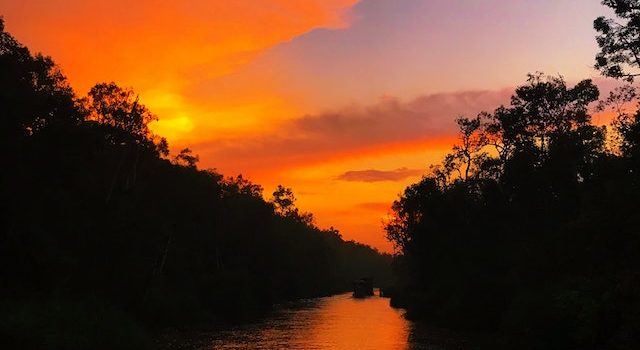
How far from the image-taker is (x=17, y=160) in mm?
38406

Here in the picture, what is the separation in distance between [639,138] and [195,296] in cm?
5496

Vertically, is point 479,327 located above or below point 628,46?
below

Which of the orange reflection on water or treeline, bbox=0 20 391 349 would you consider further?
the orange reflection on water

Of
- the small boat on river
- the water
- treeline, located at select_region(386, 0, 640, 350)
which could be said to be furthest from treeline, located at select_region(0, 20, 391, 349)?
the small boat on river

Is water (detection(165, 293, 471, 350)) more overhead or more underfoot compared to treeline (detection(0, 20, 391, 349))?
more underfoot

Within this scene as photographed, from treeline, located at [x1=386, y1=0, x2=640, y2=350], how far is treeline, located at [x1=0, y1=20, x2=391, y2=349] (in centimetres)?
2724

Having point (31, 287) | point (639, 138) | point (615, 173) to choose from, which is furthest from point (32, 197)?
point (639, 138)

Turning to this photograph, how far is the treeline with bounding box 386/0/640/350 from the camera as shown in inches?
1180

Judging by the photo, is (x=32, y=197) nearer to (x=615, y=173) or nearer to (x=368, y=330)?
(x=368, y=330)

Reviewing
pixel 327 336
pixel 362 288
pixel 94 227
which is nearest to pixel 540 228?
pixel 327 336

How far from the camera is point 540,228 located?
62.2 meters

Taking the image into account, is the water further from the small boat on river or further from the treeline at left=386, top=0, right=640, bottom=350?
the small boat on river

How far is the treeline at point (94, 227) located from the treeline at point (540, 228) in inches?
1072

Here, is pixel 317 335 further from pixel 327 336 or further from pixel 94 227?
pixel 94 227
